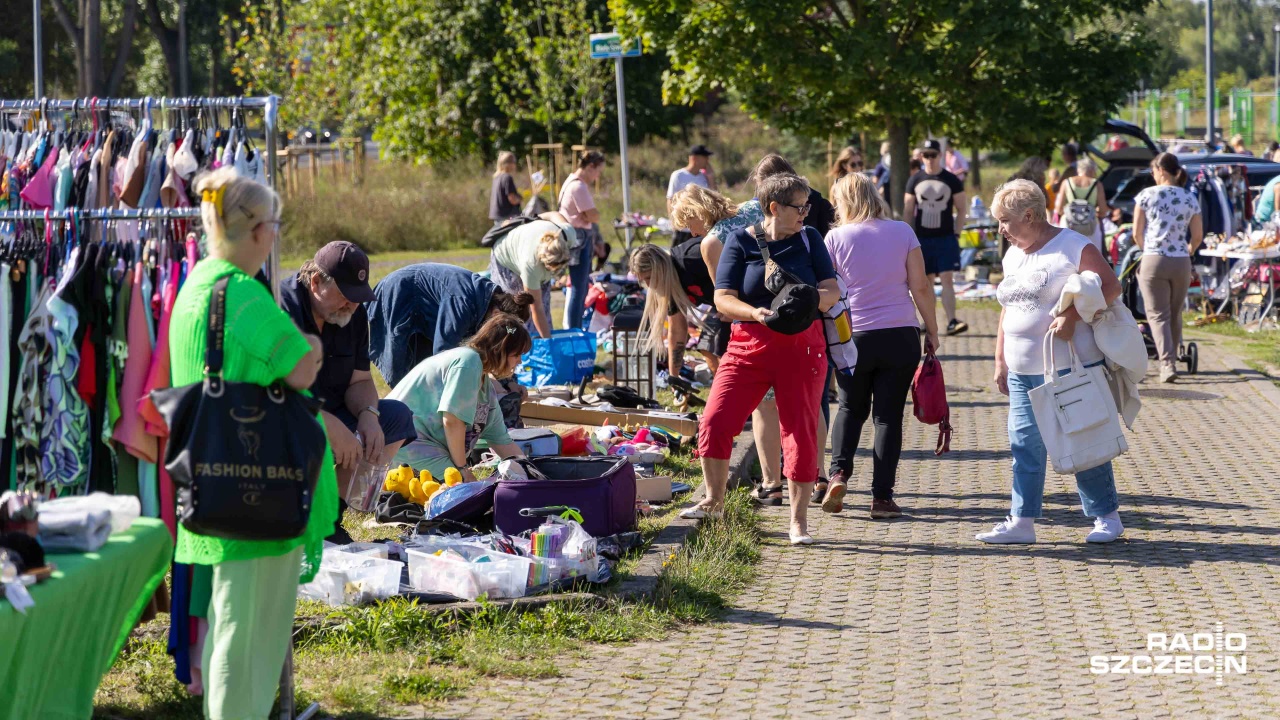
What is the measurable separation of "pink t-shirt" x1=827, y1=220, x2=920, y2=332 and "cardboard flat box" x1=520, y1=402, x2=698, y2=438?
2219mm

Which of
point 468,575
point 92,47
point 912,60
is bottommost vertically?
point 468,575

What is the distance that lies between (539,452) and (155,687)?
11.6ft

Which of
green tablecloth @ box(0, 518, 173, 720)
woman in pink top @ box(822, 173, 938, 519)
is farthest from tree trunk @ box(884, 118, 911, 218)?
green tablecloth @ box(0, 518, 173, 720)

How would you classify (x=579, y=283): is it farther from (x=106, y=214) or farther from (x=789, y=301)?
(x=106, y=214)

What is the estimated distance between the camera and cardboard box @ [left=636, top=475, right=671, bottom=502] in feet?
25.3

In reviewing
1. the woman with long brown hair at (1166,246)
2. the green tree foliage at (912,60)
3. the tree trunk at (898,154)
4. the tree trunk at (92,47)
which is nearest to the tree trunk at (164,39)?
the tree trunk at (92,47)

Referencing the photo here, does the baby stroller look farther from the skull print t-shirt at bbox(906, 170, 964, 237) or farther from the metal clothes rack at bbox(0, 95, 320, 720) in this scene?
the metal clothes rack at bbox(0, 95, 320, 720)

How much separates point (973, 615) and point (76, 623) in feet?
11.4

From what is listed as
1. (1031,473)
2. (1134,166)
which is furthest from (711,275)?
(1134,166)

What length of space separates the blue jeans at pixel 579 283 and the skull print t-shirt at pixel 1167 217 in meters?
4.77

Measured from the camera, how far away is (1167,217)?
11.7 m

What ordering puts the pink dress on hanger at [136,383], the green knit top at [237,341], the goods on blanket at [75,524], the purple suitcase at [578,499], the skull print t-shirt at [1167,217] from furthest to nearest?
1. the skull print t-shirt at [1167,217]
2. the purple suitcase at [578,499]
3. the pink dress on hanger at [136,383]
4. the goods on blanket at [75,524]
5. the green knit top at [237,341]

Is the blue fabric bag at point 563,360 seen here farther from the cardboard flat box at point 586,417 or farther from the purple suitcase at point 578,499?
the purple suitcase at point 578,499

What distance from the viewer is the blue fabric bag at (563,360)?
428 inches
